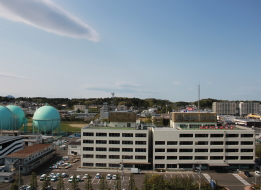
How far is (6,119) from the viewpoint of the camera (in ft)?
277

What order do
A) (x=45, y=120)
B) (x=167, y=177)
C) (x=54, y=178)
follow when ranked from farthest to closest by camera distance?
(x=45, y=120) < (x=167, y=177) < (x=54, y=178)

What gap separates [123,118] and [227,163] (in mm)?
26199

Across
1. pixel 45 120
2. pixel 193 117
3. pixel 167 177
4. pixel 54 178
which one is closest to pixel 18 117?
pixel 45 120

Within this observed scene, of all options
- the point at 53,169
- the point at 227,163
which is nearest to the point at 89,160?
the point at 53,169

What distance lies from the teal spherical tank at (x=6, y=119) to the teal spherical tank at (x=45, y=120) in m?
8.90

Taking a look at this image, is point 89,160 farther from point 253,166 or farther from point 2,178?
point 253,166

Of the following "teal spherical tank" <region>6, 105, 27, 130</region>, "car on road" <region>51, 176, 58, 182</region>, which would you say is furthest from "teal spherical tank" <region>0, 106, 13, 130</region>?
"car on road" <region>51, 176, 58, 182</region>

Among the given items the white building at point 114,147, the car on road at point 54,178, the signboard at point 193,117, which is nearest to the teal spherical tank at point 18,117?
the white building at point 114,147

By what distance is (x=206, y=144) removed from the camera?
48.3m

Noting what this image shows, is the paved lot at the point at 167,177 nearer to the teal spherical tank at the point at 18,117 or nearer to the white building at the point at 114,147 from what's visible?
the white building at the point at 114,147

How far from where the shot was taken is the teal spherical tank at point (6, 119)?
83.6 metres

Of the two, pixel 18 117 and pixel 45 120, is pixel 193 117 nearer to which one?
pixel 45 120

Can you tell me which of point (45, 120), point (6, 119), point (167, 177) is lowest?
point (167, 177)

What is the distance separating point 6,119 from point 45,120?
48.4 feet
